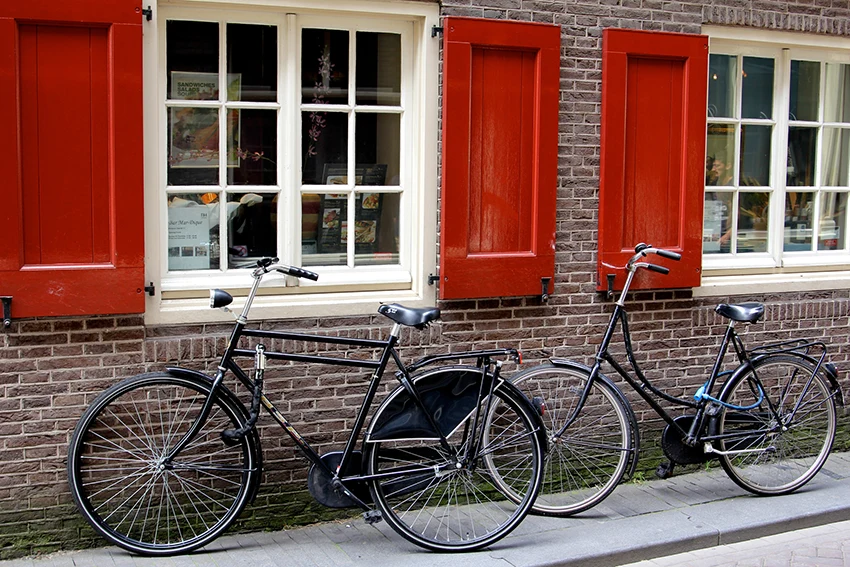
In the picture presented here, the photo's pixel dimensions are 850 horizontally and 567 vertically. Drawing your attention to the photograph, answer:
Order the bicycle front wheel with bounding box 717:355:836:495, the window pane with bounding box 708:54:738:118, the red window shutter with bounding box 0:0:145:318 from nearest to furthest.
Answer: the red window shutter with bounding box 0:0:145:318
the bicycle front wheel with bounding box 717:355:836:495
the window pane with bounding box 708:54:738:118

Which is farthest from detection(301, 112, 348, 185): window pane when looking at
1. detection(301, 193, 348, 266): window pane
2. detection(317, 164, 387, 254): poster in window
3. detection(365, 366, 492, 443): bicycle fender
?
detection(365, 366, 492, 443): bicycle fender

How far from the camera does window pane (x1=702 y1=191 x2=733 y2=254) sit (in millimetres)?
7234

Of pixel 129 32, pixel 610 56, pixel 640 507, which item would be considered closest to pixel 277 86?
pixel 129 32

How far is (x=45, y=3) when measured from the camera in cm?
498

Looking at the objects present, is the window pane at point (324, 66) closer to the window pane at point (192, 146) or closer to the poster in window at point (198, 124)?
the poster in window at point (198, 124)

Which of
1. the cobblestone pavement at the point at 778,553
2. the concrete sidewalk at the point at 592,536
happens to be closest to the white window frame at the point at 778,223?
the concrete sidewalk at the point at 592,536

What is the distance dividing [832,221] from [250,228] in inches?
178

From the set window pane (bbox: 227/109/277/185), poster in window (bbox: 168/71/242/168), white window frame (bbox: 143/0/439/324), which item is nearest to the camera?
white window frame (bbox: 143/0/439/324)

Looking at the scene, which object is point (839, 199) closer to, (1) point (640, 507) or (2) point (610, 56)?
(2) point (610, 56)

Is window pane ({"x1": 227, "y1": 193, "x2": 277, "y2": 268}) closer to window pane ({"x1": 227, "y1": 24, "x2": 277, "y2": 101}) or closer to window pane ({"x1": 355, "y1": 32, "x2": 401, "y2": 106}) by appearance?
window pane ({"x1": 227, "y1": 24, "x2": 277, "y2": 101})

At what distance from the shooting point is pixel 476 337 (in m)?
6.25

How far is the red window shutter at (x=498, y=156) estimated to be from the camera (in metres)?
6.00

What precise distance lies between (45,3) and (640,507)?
4325 mm

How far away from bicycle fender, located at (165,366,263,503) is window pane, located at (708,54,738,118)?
3920 mm
